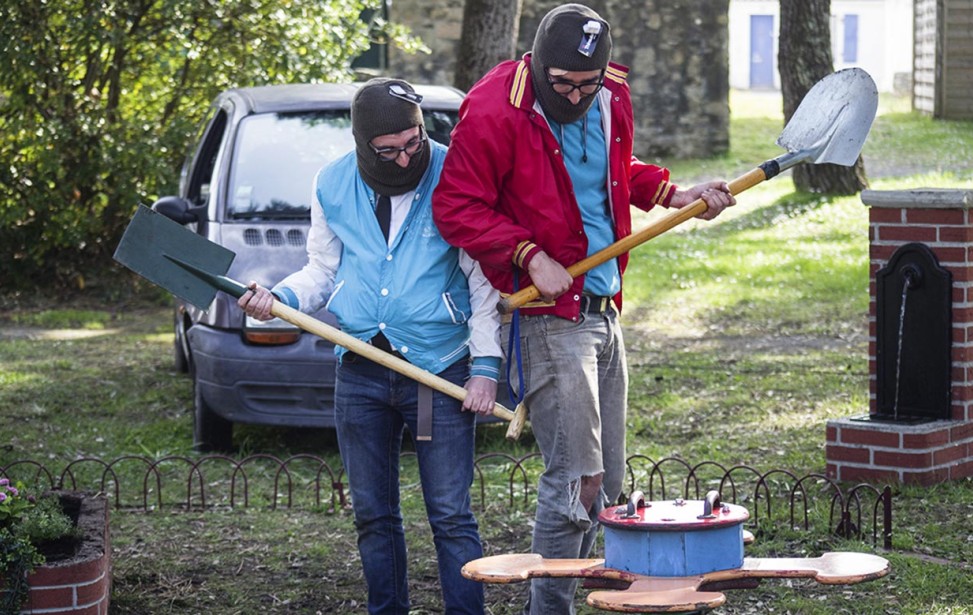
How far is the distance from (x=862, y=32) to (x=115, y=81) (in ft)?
95.1

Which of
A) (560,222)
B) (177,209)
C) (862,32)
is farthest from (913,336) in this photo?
(862,32)

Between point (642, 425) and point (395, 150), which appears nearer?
point (395, 150)

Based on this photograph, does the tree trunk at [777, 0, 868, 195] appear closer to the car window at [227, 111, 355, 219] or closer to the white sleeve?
the car window at [227, 111, 355, 219]

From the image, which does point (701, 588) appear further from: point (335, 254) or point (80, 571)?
point (80, 571)

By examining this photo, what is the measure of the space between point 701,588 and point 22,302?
10.2m

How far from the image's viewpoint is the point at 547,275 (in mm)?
3998

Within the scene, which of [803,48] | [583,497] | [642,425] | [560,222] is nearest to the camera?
[560,222]

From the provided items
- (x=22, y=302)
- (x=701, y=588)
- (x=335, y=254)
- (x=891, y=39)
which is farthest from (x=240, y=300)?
(x=891, y=39)

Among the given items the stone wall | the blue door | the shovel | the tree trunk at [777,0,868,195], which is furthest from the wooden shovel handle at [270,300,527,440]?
the blue door

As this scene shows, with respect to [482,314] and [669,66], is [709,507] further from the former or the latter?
[669,66]

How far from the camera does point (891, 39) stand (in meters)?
37.2

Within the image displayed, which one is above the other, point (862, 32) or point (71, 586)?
point (862, 32)

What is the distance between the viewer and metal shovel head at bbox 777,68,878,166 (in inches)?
179

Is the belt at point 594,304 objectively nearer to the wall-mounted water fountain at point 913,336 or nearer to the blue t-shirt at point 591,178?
the blue t-shirt at point 591,178
